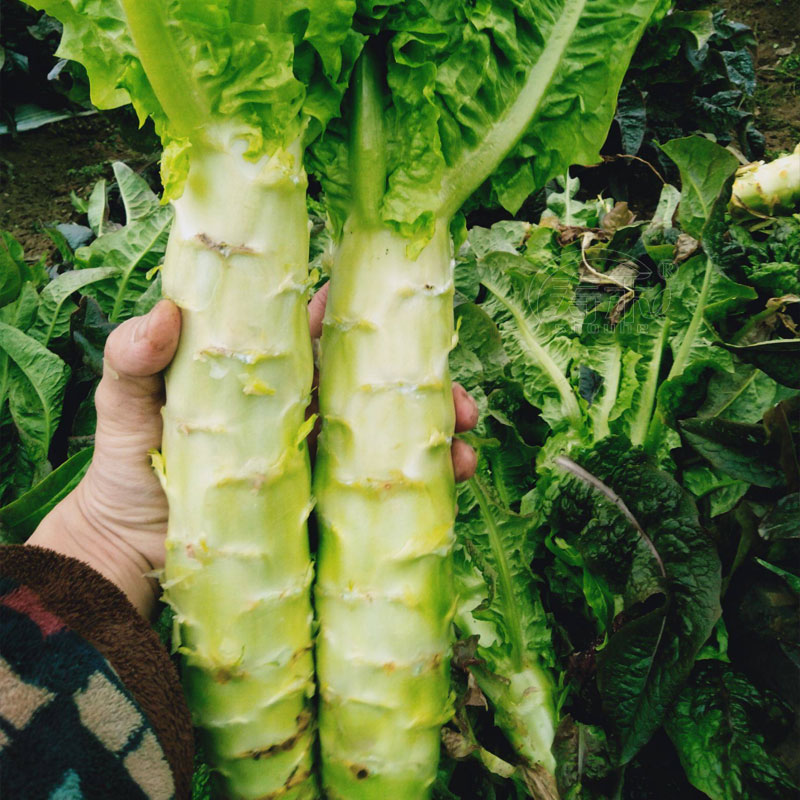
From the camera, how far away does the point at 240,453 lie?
4.11 ft

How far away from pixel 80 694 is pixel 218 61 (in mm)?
992

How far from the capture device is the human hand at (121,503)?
4.74 feet

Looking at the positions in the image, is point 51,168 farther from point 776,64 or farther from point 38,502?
point 776,64

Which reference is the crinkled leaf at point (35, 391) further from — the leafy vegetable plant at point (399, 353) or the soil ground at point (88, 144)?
the soil ground at point (88, 144)

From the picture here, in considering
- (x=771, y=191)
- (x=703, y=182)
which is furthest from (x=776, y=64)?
(x=703, y=182)

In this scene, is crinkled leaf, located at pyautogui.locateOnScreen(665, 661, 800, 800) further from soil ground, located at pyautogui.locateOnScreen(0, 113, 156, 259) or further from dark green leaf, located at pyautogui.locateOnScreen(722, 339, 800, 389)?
soil ground, located at pyautogui.locateOnScreen(0, 113, 156, 259)

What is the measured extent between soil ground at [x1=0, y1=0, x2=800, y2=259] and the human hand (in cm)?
343

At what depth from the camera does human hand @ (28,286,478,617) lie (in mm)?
1445

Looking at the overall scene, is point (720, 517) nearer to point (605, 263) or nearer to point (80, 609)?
point (605, 263)

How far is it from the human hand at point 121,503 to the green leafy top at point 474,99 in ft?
1.83

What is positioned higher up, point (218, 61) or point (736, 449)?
point (218, 61)

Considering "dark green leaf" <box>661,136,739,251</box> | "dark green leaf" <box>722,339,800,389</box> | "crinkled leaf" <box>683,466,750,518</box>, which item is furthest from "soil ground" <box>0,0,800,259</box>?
"crinkled leaf" <box>683,466,750,518</box>

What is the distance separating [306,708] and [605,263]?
185 cm

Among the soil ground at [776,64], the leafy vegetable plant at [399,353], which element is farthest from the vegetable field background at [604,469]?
the soil ground at [776,64]
